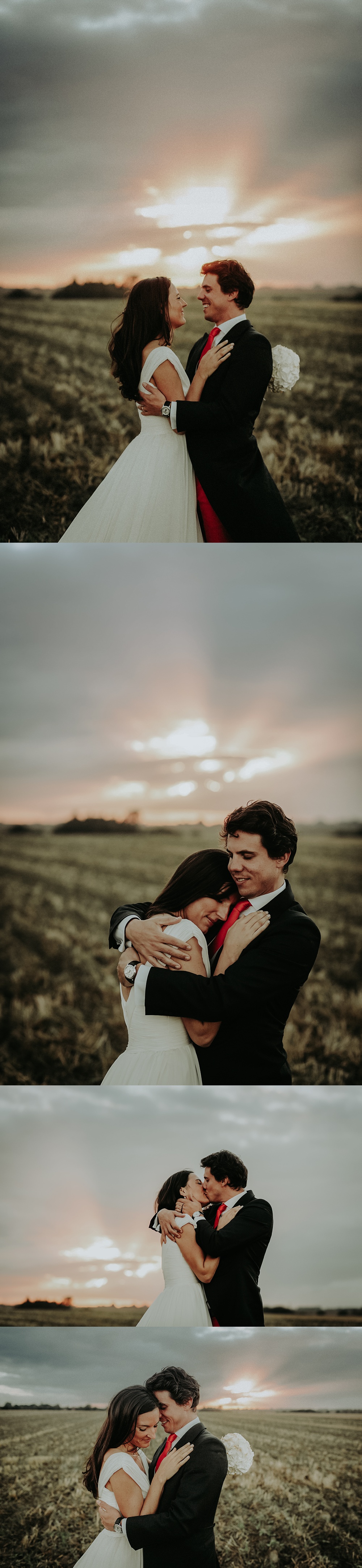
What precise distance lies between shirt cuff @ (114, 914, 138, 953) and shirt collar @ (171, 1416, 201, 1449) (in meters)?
1.31

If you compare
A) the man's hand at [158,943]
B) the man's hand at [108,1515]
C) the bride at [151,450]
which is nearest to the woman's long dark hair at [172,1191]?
the man's hand at [158,943]

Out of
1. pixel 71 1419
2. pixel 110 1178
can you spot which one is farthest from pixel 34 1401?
pixel 110 1178

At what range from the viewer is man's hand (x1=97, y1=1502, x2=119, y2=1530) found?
3.17 metres

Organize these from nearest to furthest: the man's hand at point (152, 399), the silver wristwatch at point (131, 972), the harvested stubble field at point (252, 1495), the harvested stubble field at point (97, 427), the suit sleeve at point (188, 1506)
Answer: the suit sleeve at point (188, 1506), the harvested stubble field at point (252, 1495), the silver wristwatch at point (131, 972), the man's hand at point (152, 399), the harvested stubble field at point (97, 427)

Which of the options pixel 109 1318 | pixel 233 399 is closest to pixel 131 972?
pixel 109 1318

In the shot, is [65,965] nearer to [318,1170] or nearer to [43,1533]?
[318,1170]

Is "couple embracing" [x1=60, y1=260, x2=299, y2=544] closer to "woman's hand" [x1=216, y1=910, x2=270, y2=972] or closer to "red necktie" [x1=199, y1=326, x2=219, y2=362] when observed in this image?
"red necktie" [x1=199, y1=326, x2=219, y2=362]

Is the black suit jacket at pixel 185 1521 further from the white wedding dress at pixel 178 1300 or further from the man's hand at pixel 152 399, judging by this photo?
the man's hand at pixel 152 399

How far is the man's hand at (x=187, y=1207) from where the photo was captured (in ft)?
11.2

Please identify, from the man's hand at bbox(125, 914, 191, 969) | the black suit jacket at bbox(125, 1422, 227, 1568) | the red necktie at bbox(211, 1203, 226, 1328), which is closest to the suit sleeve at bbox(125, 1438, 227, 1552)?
the black suit jacket at bbox(125, 1422, 227, 1568)

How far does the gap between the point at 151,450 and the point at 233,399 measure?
294 mm

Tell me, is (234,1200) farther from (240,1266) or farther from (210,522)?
(210,522)

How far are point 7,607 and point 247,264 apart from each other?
1.28m

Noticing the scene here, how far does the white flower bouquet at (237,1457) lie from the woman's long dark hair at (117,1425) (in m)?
0.22
